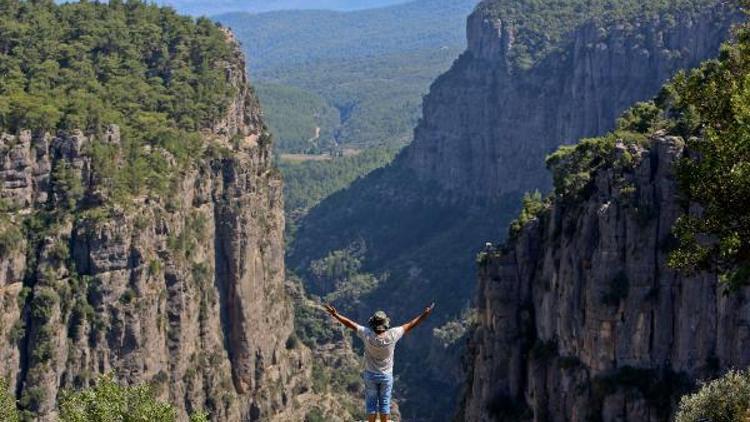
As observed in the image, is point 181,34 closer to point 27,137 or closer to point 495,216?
point 27,137

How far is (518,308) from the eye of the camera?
72.6 meters

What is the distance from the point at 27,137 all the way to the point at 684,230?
6510cm

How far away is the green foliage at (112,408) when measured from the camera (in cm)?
4031

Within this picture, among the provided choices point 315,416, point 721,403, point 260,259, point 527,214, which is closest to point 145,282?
point 260,259

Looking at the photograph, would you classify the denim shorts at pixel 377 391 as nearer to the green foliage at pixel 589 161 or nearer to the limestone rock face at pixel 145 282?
the green foliage at pixel 589 161

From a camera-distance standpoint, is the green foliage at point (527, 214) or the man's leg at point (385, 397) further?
the green foliage at point (527, 214)

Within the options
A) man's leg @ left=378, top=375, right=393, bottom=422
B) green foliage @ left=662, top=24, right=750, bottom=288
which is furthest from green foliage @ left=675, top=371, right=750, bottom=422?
man's leg @ left=378, top=375, right=393, bottom=422

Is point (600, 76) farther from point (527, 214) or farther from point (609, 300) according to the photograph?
point (609, 300)

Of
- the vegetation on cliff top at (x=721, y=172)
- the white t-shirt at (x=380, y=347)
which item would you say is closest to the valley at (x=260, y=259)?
the vegetation on cliff top at (x=721, y=172)

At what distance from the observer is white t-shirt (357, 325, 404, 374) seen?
28.9 meters

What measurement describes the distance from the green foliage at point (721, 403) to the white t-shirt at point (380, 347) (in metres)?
9.27

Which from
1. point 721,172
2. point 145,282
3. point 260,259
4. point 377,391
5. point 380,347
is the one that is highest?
point 721,172

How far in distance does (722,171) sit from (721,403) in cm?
640

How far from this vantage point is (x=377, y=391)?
29672mm
